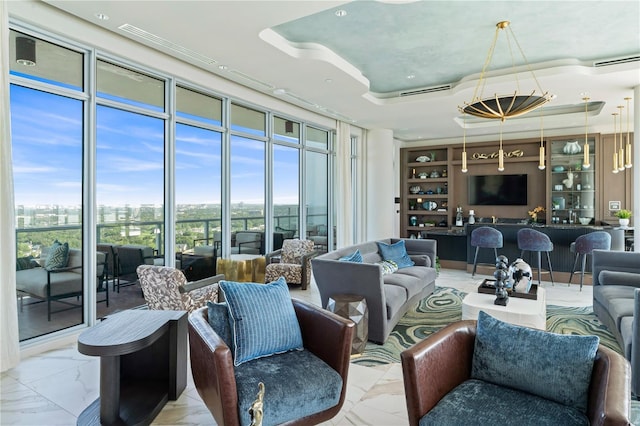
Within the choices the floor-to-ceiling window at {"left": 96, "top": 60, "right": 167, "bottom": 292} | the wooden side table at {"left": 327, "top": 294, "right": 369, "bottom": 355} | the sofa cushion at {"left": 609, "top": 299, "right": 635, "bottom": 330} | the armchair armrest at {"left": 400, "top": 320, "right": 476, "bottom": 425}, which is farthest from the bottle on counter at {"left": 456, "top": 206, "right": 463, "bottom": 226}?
the armchair armrest at {"left": 400, "top": 320, "right": 476, "bottom": 425}

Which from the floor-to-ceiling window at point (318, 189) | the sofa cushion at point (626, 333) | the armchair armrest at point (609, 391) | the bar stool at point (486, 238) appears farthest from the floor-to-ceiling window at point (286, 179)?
the armchair armrest at point (609, 391)

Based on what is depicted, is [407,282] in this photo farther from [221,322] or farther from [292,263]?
[221,322]

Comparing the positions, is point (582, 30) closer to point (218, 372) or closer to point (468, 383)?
point (468, 383)

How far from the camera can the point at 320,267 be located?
13.4ft

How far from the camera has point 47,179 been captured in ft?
12.4

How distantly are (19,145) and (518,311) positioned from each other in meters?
4.91

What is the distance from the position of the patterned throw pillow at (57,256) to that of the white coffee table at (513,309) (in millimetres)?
4112

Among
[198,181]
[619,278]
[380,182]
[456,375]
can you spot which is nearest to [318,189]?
[380,182]

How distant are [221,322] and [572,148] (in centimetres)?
924

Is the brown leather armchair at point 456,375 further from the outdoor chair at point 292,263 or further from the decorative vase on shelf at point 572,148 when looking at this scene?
the decorative vase on shelf at point 572,148

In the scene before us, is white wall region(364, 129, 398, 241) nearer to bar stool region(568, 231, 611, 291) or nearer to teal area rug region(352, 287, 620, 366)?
teal area rug region(352, 287, 620, 366)

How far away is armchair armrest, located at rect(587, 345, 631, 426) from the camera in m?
1.45

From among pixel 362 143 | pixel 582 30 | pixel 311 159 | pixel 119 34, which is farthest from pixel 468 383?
pixel 362 143

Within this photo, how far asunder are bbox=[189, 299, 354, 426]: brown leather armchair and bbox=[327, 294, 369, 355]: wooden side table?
37.4 inches
